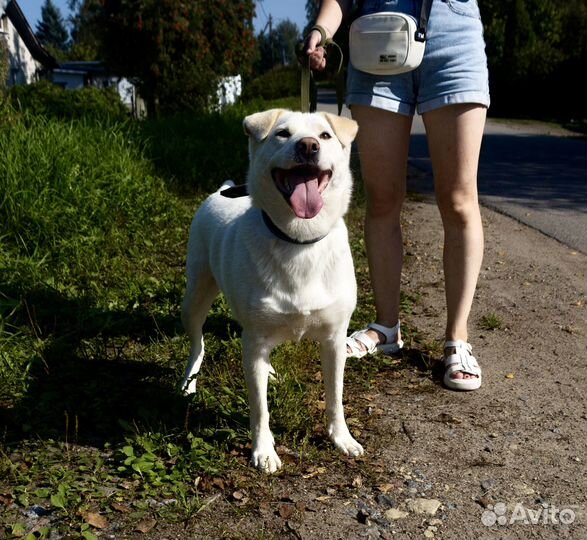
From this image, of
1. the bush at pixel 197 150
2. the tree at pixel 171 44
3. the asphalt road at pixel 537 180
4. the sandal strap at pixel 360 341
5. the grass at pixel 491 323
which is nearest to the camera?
the sandal strap at pixel 360 341

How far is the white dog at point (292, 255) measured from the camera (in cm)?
274

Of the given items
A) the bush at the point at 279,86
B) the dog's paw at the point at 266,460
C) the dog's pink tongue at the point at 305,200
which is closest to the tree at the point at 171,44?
the dog's pink tongue at the point at 305,200

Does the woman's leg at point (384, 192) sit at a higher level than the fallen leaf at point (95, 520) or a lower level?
higher

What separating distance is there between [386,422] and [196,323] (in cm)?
113

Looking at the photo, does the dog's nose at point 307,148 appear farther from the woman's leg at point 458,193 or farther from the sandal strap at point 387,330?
the sandal strap at point 387,330

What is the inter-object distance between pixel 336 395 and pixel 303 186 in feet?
3.12

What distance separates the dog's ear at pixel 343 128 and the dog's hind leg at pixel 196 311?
40.6 inches

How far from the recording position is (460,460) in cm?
292

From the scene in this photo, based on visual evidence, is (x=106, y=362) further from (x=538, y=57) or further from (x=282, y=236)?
(x=538, y=57)

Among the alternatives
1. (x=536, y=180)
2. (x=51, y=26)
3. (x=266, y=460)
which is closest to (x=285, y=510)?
(x=266, y=460)

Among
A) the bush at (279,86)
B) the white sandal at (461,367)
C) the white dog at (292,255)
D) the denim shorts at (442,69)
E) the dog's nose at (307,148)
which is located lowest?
the bush at (279,86)

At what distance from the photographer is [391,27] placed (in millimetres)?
3395

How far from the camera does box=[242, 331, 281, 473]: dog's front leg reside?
2.84 metres

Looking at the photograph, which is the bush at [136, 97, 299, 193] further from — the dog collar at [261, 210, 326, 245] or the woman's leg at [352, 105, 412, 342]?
Answer: the dog collar at [261, 210, 326, 245]
